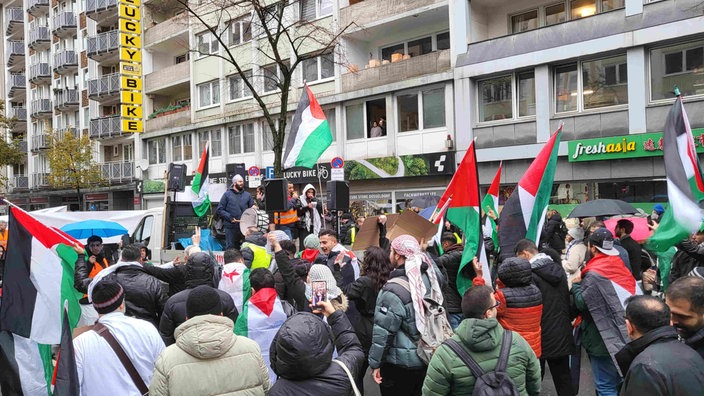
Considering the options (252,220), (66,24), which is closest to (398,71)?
(252,220)

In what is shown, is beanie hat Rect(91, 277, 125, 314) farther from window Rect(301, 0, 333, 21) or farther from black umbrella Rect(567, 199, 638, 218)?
window Rect(301, 0, 333, 21)

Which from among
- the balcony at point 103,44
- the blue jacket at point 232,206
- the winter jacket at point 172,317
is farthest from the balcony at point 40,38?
the winter jacket at point 172,317

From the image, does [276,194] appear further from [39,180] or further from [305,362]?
[39,180]

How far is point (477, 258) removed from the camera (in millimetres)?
5945

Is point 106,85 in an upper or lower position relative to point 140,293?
upper

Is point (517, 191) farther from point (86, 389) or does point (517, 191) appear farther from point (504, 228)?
point (86, 389)

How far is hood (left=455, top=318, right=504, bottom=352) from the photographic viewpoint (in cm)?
327

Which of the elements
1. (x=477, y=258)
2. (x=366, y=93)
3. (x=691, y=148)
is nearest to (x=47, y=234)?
(x=477, y=258)

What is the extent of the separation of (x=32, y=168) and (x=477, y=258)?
5244 cm

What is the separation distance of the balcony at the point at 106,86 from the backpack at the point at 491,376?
1544 inches

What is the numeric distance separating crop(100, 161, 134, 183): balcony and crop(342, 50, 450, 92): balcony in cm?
1961

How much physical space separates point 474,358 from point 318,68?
77.0ft

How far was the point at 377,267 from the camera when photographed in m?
5.20

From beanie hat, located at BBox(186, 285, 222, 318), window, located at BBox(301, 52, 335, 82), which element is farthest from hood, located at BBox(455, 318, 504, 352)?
window, located at BBox(301, 52, 335, 82)
